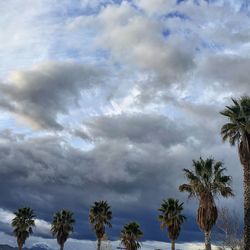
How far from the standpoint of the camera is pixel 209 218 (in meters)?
60.0

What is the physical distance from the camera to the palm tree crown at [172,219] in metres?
79.9

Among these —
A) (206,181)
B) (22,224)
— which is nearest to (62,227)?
(22,224)

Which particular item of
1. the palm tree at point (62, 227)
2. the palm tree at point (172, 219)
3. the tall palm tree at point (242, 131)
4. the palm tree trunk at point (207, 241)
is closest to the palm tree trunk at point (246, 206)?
the tall palm tree at point (242, 131)

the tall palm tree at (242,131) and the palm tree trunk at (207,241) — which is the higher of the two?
the tall palm tree at (242,131)

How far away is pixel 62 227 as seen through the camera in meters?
104

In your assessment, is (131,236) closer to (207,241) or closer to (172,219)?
(172,219)

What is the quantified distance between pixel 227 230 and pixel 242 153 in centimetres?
841

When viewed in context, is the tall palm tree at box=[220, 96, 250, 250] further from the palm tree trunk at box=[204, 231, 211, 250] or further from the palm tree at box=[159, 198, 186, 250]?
the palm tree at box=[159, 198, 186, 250]

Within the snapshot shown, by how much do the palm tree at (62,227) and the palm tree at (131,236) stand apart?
15.4 meters

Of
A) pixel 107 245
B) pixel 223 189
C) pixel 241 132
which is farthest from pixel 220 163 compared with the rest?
pixel 107 245

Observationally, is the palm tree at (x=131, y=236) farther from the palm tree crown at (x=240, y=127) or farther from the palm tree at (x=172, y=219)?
the palm tree crown at (x=240, y=127)

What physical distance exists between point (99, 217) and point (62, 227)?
11093mm

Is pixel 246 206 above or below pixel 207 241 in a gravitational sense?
above

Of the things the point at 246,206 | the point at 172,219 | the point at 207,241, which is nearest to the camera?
the point at 246,206
